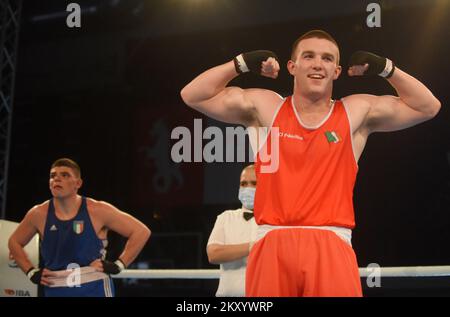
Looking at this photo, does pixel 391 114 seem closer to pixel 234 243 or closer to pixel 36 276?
pixel 234 243

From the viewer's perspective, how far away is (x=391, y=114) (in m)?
2.56

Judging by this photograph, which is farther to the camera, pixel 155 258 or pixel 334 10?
pixel 155 258

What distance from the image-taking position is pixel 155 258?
780 cm

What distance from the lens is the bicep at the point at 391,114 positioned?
2.56 metres

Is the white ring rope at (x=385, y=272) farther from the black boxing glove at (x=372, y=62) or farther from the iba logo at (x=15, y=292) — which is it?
the black boxing glove at (x=372, y=62)

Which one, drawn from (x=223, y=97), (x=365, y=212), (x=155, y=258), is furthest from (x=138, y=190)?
(x=223, y=97)

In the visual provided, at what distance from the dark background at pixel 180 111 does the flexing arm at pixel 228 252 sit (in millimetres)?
2863

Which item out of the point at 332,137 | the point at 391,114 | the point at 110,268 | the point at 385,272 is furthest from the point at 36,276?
the point at 391,114

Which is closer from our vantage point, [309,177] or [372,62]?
[309,177]

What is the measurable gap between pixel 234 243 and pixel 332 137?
4.67ft

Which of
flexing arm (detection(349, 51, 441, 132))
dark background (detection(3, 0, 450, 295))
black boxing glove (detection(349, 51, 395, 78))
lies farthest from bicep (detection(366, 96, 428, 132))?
dark background (detection(3, 0, 450, 295))

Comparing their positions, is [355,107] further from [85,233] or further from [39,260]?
[39,260]

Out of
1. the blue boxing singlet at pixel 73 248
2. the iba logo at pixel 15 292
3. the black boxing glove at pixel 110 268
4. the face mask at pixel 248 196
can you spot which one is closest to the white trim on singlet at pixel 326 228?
the face mask at pixel 248 196
